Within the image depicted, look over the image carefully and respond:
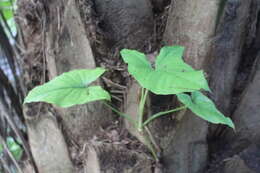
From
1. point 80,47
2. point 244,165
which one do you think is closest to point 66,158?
point 80,47

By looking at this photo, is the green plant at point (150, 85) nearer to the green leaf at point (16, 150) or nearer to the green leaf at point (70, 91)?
the green leaf at point (70, 91)

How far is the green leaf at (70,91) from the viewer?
49cm

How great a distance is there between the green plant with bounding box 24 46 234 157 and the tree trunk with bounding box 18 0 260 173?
70mm

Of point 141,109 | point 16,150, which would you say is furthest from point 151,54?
point 16,150

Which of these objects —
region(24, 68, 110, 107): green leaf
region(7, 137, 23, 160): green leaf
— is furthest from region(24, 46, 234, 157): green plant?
region(7, 137, 23, 160): green leaf

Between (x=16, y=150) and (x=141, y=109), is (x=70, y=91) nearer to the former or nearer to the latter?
(x=141, y=109)

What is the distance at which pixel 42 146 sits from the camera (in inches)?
30.6

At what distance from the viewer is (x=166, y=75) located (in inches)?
18.0

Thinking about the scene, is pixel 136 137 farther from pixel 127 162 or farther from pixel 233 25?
pixel 233 25

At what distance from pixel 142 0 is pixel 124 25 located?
0.24 feet

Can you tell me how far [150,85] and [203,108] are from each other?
159 millimetres

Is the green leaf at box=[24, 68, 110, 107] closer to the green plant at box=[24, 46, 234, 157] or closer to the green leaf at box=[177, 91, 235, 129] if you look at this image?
the green plant at box=[24, 46, 234, 157]

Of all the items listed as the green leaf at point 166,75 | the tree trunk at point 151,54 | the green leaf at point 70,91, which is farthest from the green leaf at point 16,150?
the green leaf at point 166,75

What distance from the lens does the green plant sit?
43cm
